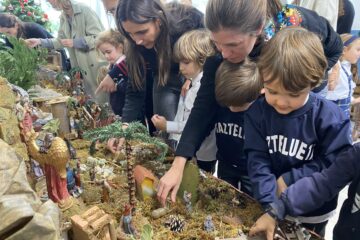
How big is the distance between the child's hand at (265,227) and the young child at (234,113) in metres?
0.50

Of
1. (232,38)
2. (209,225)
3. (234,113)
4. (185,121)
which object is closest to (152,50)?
(185,121)

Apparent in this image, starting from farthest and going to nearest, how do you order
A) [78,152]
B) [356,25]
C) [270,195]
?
[356,25] < [78,152] < [270,195]

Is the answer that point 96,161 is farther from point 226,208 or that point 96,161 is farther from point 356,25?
point 356,25

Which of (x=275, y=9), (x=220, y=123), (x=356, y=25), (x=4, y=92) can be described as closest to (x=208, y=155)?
(x=220, y=123)

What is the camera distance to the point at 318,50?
1188 mm

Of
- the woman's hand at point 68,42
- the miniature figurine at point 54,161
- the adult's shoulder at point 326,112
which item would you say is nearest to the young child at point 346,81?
the adult's shoulder at point 326,112

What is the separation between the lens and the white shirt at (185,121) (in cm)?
187

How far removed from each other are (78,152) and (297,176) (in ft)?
3.56

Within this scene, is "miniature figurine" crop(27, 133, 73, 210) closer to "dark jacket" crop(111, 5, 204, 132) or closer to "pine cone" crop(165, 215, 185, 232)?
"pine cone" crop(165, 215, 185, 232)

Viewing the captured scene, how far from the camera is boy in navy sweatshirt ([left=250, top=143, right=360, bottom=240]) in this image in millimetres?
1125

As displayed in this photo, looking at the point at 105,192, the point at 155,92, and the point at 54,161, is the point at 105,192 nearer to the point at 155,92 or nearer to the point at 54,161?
the point at 54,161

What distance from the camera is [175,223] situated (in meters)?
1.17

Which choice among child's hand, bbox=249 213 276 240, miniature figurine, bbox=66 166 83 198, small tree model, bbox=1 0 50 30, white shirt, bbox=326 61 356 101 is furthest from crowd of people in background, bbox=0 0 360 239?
small tree model, bbox=1 0 50 30

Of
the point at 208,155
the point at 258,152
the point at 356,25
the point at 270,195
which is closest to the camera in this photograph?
the point at 270,195
